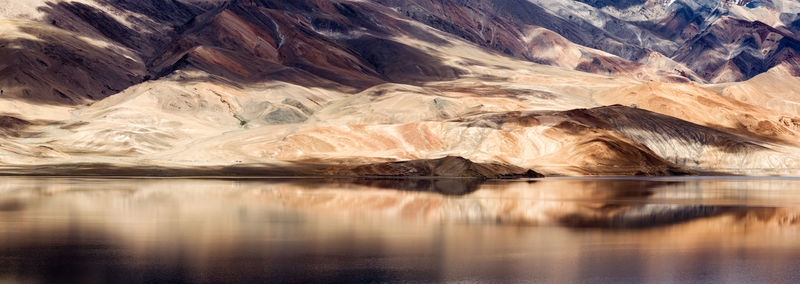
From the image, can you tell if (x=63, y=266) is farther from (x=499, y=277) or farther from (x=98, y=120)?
(x=98, y=120)

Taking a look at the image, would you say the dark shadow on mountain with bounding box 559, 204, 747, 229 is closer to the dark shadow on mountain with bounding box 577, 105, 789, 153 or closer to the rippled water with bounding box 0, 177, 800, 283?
the rippled water with bounding box 0, 177, 800, 283

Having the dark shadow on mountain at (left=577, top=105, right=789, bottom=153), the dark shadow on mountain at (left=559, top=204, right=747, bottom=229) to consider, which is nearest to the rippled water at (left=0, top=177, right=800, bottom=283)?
the dark shadow on mountain at (left=559, top=204, right=747, bottom=229)

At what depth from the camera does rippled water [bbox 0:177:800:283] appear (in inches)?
971

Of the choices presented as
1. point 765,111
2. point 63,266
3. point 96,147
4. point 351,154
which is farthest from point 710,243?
point 765,111

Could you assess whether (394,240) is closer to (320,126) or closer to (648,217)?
(648,217)

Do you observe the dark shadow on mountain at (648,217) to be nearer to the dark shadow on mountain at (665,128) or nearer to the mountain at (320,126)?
the mountain at (320,126)

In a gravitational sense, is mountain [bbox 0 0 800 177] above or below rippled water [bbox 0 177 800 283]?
above

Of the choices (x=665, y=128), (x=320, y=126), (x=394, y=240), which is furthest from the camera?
(x=665, y=128)

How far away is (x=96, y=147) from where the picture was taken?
Answer: 129250mm

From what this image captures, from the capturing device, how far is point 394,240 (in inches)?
1259

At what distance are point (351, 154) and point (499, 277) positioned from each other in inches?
3932

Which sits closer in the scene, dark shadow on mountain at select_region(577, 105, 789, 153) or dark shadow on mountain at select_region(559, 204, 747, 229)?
dark shadow on mountain at select_region(559, 204, 747, 229)

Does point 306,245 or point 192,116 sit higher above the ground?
point 192,116

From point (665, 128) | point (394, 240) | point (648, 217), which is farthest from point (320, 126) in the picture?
point (394, 240)
